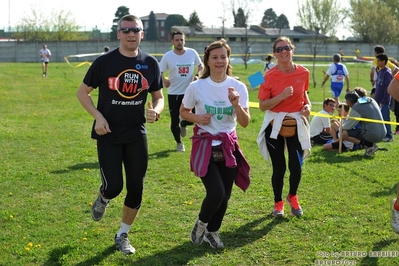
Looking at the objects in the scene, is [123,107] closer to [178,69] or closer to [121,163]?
[121,163]

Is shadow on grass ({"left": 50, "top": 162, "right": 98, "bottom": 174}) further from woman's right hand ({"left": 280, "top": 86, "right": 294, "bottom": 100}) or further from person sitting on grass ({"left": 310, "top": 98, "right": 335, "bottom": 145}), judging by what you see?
person sitting on grass ({"left": 310, "top": 98, "right": 335, "bottom": 145})

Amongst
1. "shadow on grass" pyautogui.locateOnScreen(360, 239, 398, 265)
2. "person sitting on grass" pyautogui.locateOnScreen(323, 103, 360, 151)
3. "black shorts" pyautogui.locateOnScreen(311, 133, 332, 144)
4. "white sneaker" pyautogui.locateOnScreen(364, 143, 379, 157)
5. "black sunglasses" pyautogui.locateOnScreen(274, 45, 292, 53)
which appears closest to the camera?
"shadow on grass" pyautogui.locateOnScreen(360, 239, 398, 265)

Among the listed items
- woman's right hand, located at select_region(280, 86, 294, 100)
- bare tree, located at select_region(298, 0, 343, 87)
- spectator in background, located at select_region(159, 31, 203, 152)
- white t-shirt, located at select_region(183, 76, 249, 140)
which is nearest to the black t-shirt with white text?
white t-shirt, located at select_region(183, 76, 249, 140)

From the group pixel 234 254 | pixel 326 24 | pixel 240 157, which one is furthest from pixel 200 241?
pixel 326 24

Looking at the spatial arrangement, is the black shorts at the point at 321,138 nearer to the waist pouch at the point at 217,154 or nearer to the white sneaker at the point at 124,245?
the waist pouch at the point at 217,154

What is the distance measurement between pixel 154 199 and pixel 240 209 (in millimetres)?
1184

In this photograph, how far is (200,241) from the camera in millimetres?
5801

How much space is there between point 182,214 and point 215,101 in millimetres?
1863

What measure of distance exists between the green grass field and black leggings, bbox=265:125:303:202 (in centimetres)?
37

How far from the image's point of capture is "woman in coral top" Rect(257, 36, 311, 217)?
21.5ft

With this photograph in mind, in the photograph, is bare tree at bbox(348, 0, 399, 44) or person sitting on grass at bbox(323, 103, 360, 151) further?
bare tree at bbox(348, 0, 399, 44)

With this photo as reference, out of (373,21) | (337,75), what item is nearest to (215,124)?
(337,75)

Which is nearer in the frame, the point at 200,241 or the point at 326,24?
the point at 200,241

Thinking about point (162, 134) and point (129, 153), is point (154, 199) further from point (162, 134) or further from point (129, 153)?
point (162, 134)
